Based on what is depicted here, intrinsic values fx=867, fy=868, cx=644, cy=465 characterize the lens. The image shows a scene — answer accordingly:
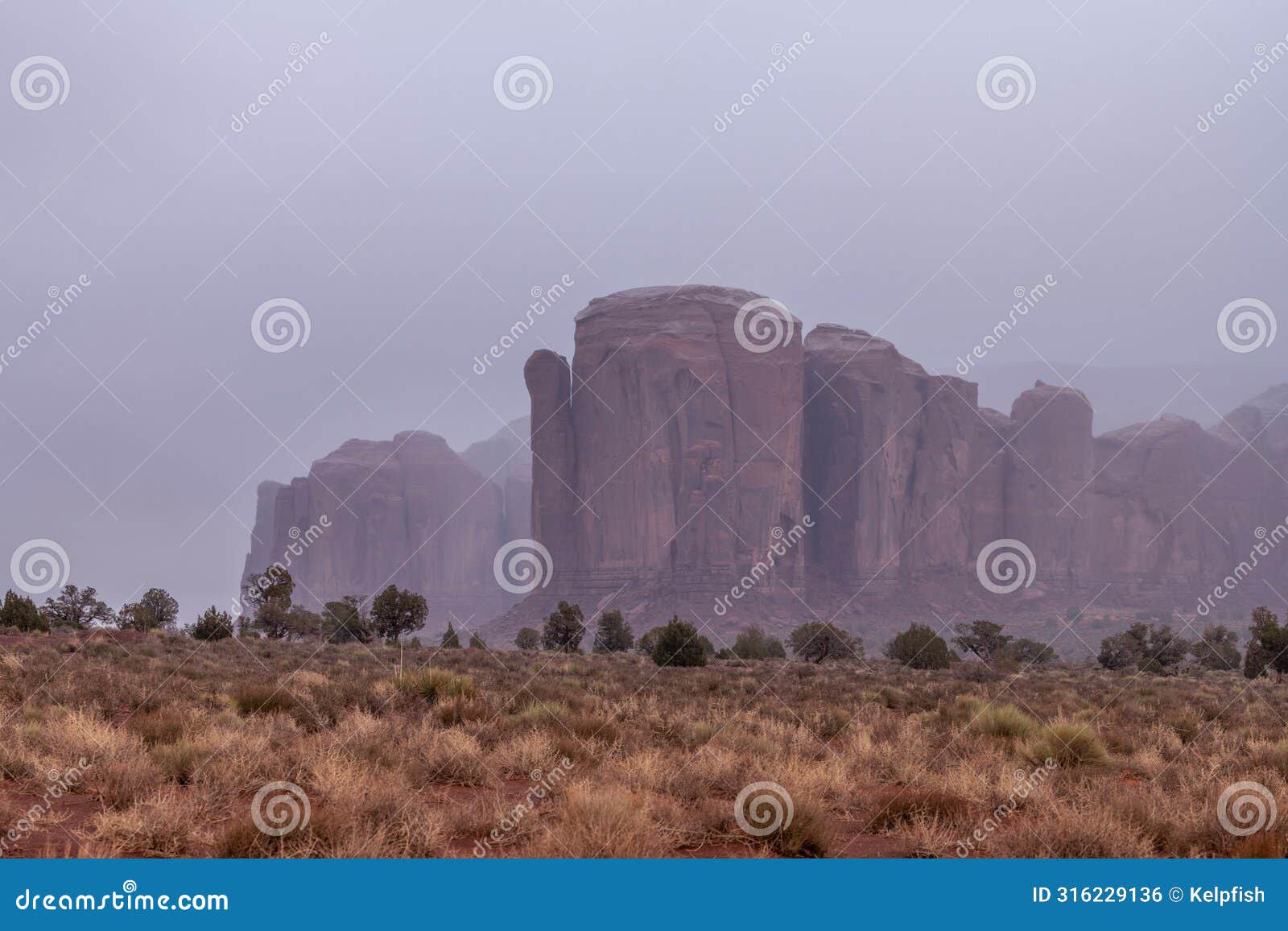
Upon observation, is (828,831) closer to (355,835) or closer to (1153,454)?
(355,835)

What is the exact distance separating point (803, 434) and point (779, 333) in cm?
1629

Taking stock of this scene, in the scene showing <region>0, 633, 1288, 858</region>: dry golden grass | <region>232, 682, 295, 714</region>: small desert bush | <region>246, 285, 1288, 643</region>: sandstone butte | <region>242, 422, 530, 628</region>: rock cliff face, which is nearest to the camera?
<region>0, 633, 1288, 858</region>: dry golden grass

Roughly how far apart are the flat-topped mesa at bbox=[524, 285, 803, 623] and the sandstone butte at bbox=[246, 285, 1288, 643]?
27 centimetres

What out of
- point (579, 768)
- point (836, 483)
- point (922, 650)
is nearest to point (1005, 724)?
point (579, 768)

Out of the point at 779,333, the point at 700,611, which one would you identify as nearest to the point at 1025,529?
the point at 779,333

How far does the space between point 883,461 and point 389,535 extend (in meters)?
95.3

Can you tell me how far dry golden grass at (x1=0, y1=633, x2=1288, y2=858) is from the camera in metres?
7.02

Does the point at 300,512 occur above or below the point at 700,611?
above

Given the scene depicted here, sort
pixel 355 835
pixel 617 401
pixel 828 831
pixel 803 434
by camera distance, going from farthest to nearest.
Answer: pixel 803 434 → pixel 617 401 → pixel 828 831 → pixel 355 835

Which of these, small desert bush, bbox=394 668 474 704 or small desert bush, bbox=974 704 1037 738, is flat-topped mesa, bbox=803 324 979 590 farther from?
small desert bush, bbox=394 668 474 704

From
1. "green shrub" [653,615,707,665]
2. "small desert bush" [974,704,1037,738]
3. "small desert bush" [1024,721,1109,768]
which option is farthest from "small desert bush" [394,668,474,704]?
"green shrub" [653,615,707,665]

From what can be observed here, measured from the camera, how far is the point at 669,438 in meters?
120

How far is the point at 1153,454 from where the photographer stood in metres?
139

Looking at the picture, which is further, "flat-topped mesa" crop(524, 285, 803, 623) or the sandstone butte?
"flat-topped mesa" crop(524, 285, 803, 623)
